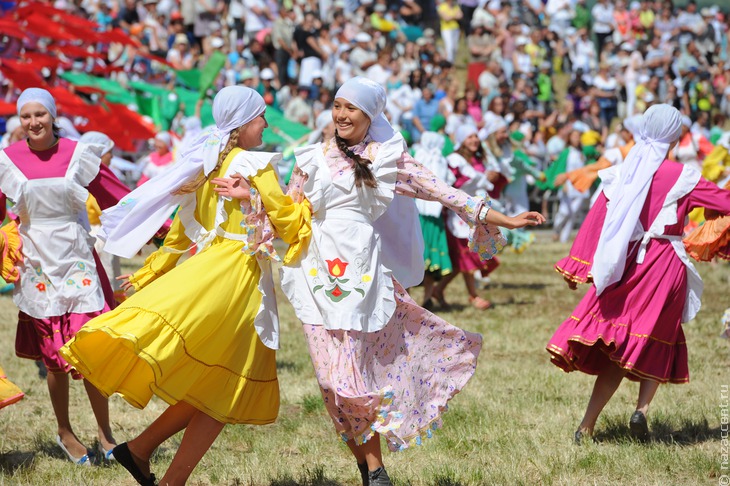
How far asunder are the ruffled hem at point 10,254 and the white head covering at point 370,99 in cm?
209

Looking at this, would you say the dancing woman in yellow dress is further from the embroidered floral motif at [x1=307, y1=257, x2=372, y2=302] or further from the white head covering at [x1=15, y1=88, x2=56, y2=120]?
the white head covering at [x1=15, y1=88, x2=56, y2=120]

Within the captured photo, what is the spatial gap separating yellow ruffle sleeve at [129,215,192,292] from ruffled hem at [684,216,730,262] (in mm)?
2888

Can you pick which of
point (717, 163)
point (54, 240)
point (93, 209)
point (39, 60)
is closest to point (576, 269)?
point (54, 240)

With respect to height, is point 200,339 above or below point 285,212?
below

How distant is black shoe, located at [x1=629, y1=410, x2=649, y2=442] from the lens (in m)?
5.87

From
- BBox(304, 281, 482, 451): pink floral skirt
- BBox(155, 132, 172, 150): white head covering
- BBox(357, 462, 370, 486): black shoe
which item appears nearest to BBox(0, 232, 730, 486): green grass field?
BBox(357, 462, 370, 486): black shoe

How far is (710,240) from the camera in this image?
19.6ft

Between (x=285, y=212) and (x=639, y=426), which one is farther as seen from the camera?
(x=639, y=426)

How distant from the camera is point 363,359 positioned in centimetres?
466

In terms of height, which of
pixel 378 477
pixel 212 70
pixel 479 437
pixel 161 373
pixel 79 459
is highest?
pixel 161 373

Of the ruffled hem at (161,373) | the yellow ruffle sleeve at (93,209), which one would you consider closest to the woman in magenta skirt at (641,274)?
the ruffled hem at (161,373)

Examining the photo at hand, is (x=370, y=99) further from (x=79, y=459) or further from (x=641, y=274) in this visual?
(x=79, y=459)

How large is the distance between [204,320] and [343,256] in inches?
26.0

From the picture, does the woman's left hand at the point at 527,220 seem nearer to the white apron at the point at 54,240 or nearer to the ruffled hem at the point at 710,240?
the ruffled hem at the point at 710,240
